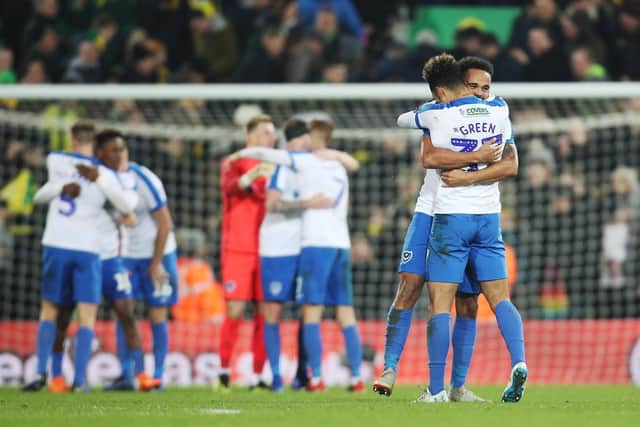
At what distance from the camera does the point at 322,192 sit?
443 inches

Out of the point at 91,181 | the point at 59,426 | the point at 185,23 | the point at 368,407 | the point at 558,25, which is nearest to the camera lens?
the point at 59,426

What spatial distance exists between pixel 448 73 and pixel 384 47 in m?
9.42

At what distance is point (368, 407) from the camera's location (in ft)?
25.8

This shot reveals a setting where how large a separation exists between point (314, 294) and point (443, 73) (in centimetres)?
349

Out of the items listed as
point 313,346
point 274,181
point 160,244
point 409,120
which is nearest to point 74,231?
point 160,244

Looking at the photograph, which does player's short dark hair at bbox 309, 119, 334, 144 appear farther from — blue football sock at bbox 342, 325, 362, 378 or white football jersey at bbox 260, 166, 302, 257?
blue football sock at bbox 342, 325, 362, 378

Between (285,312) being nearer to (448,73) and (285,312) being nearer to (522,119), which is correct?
(522,119)

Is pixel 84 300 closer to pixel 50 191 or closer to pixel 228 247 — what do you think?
pixel 50 191

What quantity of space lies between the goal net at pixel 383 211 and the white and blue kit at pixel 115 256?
5.99ft

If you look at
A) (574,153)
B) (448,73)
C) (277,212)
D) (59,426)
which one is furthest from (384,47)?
(59,426)

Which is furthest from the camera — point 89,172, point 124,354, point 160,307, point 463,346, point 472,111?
point 124,354

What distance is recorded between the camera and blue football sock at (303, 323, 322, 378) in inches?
440

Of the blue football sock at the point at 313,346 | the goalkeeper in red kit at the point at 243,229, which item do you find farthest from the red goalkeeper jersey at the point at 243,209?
the blue football sock at the point at 313,346

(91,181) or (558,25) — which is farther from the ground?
(558,25)
